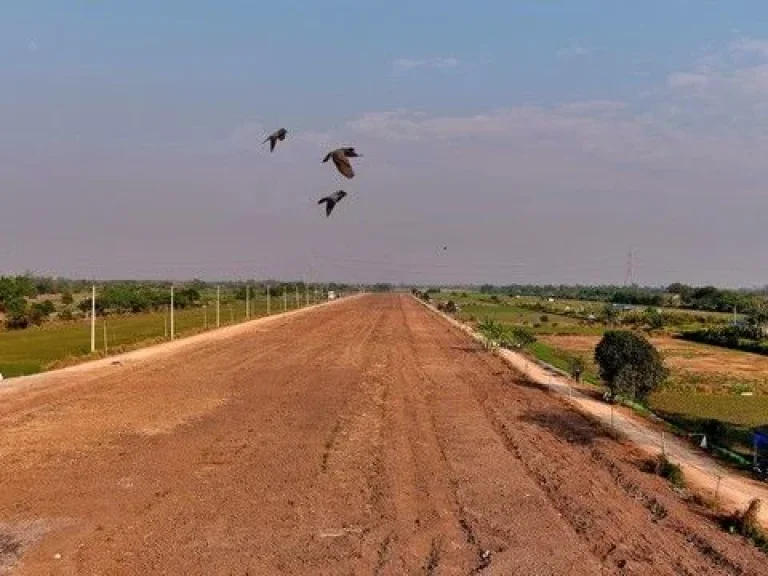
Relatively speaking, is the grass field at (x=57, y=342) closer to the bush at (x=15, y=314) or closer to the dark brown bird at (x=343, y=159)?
the bush at (x=15, y=314)


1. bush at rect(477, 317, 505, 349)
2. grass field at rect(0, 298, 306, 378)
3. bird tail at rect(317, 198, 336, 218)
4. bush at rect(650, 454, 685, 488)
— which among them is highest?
bird tail at rect(317, 198, 336, 218)

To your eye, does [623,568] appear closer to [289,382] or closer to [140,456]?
[140,456]

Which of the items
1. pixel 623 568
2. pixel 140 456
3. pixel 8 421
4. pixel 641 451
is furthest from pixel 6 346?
pixel 623 568

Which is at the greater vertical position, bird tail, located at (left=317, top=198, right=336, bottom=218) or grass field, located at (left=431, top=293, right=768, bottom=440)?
bird tail, located at (left=317, top=198, right=336, bottom=218)

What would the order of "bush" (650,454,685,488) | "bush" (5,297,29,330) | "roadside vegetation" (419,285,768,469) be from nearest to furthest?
1. "bush" (650,454,685,488)
2. "roadside vegetation" (419,285,768,469)
3. "bush" (5,297,29,330)

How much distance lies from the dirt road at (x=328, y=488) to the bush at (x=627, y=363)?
166 centimetres

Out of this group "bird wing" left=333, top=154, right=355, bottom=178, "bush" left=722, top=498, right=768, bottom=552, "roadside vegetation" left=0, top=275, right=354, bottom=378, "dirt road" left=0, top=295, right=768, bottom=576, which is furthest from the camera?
"roadside vegetation" left=0, top=275, right=354, bottom=378

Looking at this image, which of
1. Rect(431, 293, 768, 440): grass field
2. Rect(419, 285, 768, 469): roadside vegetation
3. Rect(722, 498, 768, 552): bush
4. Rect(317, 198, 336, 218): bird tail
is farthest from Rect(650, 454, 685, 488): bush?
Rect(317, 198, 336, 218): bird tail

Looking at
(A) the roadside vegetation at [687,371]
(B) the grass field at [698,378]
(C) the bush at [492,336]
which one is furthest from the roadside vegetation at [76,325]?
(B) the grass field at [698,378]

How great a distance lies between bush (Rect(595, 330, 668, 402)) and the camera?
21578 mm

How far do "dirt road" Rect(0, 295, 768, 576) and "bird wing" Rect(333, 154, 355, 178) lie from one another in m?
3.94

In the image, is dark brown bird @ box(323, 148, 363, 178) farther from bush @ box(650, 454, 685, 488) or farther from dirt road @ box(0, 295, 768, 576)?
bush @ box(650, 454, 685, 488)

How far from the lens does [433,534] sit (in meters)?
9.28

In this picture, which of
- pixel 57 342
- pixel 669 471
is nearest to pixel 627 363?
pixel 669 471
